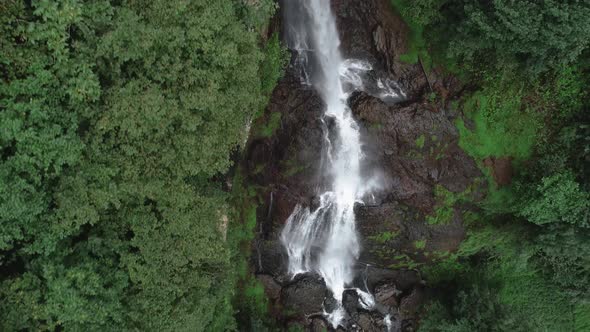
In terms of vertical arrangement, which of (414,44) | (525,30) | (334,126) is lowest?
(334,126)

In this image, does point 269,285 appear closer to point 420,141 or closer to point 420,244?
point 420,244

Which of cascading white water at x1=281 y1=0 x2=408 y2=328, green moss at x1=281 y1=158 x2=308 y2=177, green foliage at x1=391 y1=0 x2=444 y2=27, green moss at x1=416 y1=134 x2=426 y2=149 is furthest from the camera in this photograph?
cascading white water at x1=281 y1=0 x2=408 y2=328

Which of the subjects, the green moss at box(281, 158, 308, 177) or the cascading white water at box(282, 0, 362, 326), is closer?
the green moss at box(281, 158, 308, 177)

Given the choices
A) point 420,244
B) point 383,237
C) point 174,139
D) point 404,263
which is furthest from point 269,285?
point 174,139

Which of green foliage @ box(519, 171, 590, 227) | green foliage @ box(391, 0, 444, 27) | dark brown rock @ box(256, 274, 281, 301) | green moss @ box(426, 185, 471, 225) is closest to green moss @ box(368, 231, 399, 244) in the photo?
green moss @ box(426, 185, 471, 225)

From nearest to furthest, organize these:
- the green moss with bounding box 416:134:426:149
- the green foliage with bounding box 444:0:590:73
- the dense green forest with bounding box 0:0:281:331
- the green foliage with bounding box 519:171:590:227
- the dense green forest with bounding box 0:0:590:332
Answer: the dense green forest with bounding box 0:0:281:331 < the dense green forest with bounding box 0:0:590:332 < the green foliage with bounding box 444:0:590:73 < the green foliage with bounding box 519:171:590:227 < the green moss with bounding box 416:134:426:149

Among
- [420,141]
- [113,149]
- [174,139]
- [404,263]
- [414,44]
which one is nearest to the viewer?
[113,149]

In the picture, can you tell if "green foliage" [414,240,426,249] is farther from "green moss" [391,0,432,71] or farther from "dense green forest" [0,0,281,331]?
"dense green forest" [0,0,281,331]

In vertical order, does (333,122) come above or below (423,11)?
below

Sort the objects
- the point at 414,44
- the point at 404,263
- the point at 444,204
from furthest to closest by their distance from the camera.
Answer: the point at 404,263 < the point at 444,204 < the point at 414,44

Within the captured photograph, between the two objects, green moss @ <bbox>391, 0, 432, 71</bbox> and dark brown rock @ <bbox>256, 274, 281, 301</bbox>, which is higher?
green moss @ <bbox>391, 0, 432, 71</bbox>
